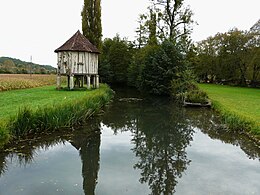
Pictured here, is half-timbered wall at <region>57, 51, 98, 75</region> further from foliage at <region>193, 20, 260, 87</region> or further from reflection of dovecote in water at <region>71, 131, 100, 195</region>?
foliage at <region>193, 20, 260, 87</region>

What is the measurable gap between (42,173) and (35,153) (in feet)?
4.92

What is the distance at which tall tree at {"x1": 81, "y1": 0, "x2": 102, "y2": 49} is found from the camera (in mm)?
29328

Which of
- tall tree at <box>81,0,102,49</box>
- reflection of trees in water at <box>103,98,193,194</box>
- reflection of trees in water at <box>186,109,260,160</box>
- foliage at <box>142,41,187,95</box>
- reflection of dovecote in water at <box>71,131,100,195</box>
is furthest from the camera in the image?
tall tree at <box>81,0,102,49</box>

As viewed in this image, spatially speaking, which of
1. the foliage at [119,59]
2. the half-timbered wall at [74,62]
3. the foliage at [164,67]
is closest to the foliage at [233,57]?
the foliage at [164,67]

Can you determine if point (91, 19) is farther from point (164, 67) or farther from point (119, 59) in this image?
point (119, 59)

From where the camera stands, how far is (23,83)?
22984 millimetres

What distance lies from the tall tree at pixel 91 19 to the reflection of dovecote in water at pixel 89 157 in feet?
70.1

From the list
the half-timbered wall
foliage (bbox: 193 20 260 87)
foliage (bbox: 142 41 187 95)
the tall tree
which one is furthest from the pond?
foliage (bbox: 193 20 260 87)

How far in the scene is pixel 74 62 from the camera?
816 inches

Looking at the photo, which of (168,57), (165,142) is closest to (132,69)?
(168,57)

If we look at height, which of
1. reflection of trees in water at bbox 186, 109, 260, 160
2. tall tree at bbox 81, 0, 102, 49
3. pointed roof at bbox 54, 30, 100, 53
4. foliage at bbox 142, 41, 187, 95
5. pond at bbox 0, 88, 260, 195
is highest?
tall tree at bbox 81, 0, 102, 49

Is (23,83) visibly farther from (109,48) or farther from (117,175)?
(109,48)

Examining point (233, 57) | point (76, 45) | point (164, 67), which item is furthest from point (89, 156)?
point (233, 57)

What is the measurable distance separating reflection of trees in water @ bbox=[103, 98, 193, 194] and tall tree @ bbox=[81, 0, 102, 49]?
56.4 feet
